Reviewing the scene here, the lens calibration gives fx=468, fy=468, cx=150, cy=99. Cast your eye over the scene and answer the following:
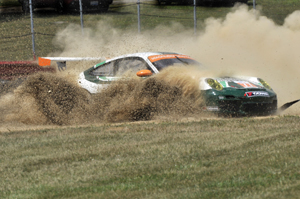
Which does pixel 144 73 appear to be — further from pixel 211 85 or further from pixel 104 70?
pixel 104 70

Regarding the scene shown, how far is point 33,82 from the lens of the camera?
9.27 meters

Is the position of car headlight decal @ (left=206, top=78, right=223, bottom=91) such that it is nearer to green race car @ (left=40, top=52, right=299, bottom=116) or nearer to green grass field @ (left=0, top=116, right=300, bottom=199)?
green race car @ (left=40, top=52, right=299, bottom=116)

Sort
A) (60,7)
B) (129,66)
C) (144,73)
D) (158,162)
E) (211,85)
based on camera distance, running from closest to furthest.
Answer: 1. (158,162)
2. (211,85)
3. (144,73)
4. (129,66)
5. (60,7)

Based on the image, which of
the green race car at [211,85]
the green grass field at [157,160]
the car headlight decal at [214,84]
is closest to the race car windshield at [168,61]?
the green race car at [211,85]

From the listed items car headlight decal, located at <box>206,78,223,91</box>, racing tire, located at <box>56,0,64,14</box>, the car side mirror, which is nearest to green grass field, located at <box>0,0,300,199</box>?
car headlight decal, located at <box>206,78,223,91</box>

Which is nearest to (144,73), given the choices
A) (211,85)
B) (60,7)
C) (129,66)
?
(129,66)

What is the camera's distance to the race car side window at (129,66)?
9.24 meters

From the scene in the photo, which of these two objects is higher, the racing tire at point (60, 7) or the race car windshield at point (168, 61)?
the racing tire at point (60, 7)

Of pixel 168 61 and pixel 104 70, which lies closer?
pixel 168 61

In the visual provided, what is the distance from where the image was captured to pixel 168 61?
937cm

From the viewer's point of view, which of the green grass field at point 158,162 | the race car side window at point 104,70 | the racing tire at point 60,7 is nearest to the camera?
the green grass field at point 158,162

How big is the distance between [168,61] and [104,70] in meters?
1.36

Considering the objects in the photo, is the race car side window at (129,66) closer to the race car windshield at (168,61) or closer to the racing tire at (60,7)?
the race car windshield at (168,61)

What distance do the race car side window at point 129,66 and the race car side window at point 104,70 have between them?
0.13 meters
